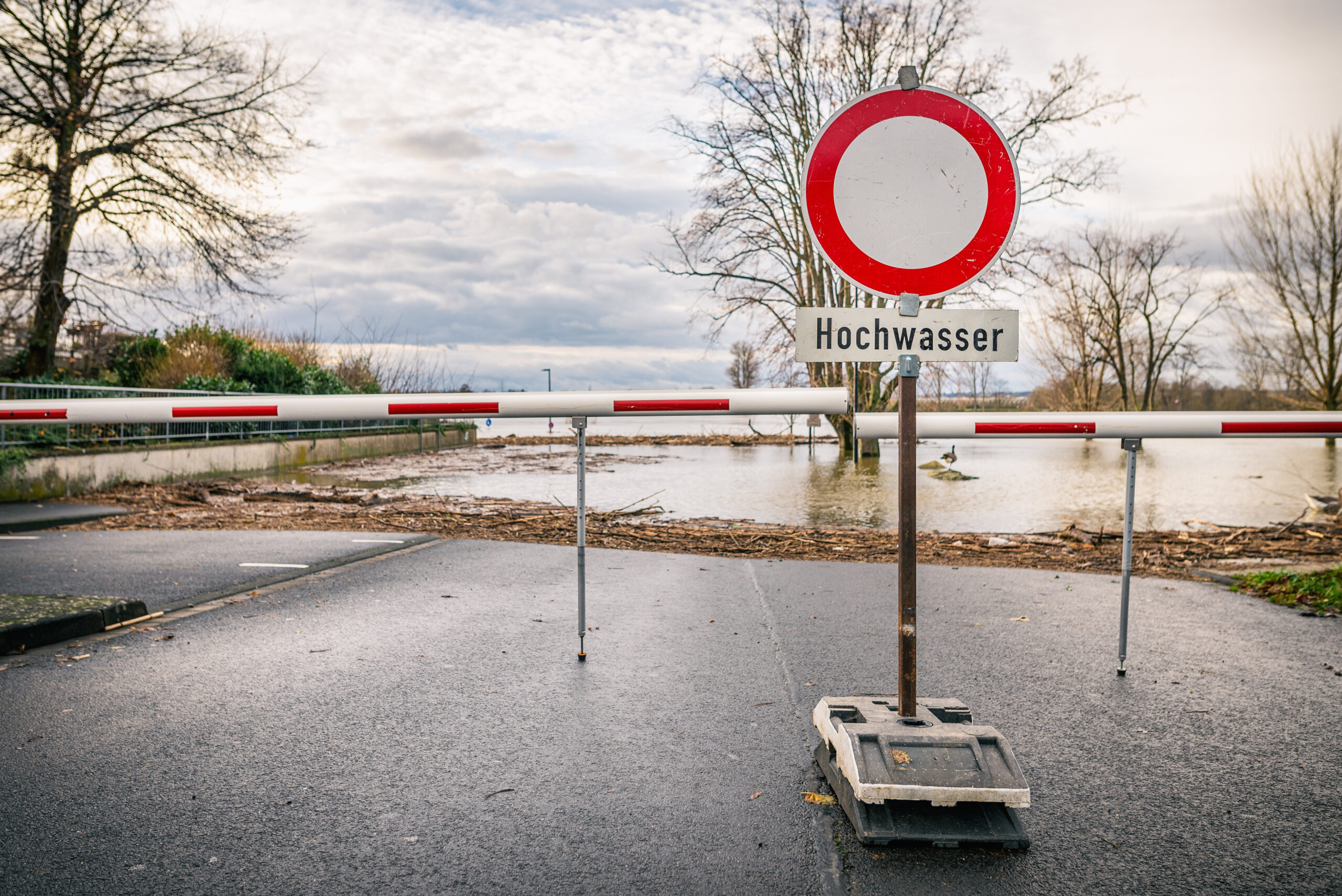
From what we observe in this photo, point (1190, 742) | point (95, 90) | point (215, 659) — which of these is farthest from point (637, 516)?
point (95, 90)

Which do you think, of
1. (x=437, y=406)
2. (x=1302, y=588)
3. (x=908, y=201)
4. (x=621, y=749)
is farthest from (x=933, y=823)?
(x=1302, y=588)

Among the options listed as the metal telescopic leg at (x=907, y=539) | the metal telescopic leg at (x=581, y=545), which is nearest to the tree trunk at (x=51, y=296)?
the metal telescopic leg at (x=581, y=545)

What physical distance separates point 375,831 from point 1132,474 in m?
4.07

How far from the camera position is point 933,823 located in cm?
275

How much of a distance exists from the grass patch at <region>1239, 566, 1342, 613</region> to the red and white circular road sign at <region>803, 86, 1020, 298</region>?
4803 mm

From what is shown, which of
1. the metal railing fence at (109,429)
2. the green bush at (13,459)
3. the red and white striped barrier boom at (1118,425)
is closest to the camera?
the red and white striped barrier boom at (1118,425)

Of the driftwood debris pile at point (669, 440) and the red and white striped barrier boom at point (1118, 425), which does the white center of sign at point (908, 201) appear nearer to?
the red and white striped barrier boom at point (1118, 425)

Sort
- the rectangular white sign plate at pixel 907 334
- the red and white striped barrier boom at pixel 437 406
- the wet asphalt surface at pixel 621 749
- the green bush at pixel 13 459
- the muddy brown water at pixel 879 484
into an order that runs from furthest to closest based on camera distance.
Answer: the muddy brown water at pixel 879 484
the green bush at pixel 13 459
the red and white striped barrier boom at pixel 437 406
the rectangular white sign plate at pixel 907 334
the wet asphalt surface at pixel 621 749

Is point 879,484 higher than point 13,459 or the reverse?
the reverse

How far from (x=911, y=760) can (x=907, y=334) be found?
4.80ft

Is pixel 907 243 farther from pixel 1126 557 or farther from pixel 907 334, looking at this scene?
pixel 1126 557

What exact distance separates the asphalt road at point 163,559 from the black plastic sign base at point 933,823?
16.7 feet

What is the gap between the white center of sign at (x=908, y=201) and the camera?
3232 millimetres

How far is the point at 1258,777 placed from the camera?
10.5ft
